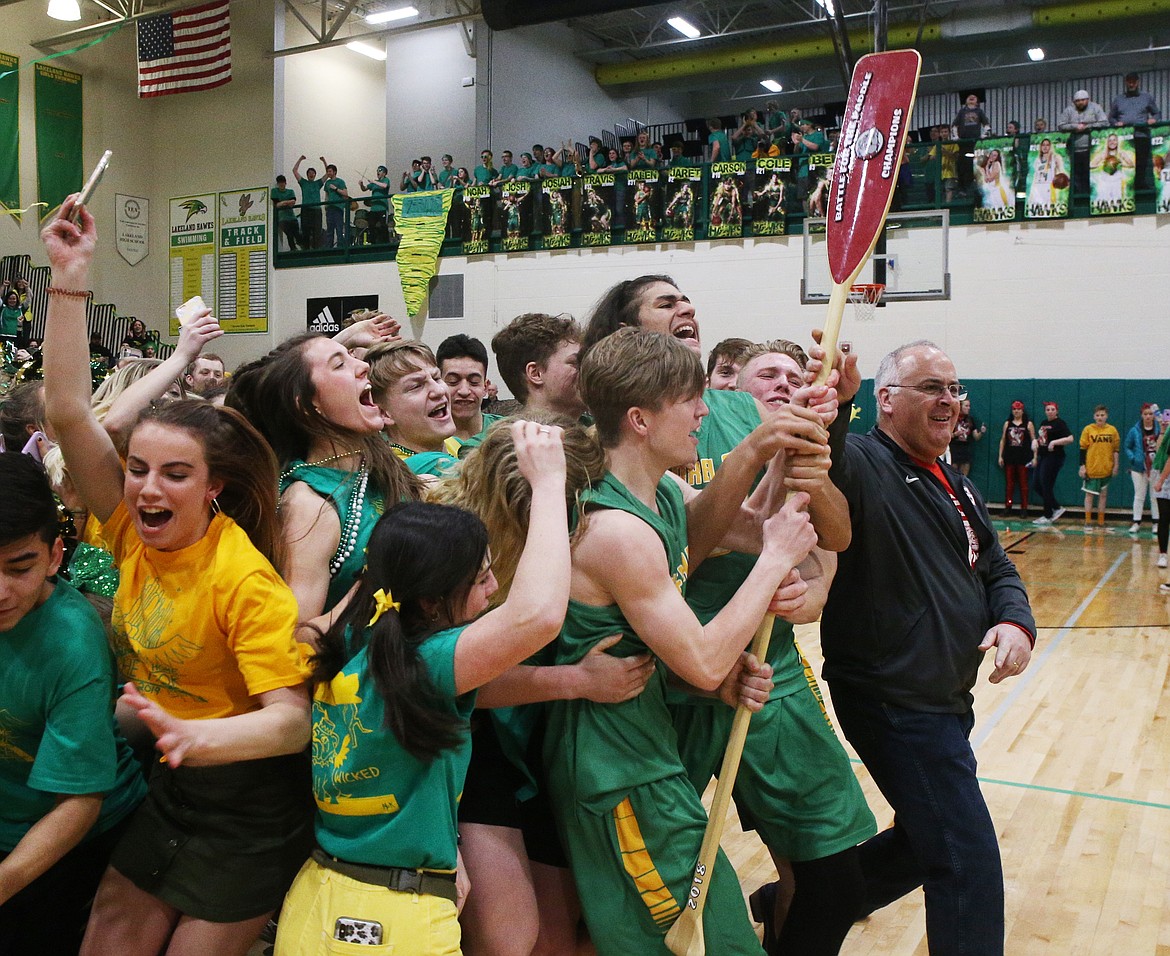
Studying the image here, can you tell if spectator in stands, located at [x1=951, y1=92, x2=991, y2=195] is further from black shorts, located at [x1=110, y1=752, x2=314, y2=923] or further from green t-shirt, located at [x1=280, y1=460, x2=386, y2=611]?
black shorts, located at [x1=110, y1=752, x2=314, y2=923]

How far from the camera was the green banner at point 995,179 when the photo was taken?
1402cm

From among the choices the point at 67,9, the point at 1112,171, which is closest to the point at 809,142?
the point at 1112,171

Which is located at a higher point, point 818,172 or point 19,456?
point 818,172

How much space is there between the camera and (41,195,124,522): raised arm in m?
2.05

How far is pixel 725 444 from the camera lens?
9.84ft

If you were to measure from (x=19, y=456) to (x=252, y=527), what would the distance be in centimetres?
44

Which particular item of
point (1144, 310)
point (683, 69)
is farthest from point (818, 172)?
point (683, 69)

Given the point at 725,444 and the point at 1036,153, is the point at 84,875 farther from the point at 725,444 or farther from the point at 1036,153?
the point at 1036,153

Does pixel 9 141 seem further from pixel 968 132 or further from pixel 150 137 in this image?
pixel 968 132

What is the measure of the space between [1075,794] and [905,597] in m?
2.35

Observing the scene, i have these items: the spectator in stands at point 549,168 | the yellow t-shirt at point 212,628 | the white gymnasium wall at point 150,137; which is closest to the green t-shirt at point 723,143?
the spectator in stands at point 549,168

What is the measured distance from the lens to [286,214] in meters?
19.2

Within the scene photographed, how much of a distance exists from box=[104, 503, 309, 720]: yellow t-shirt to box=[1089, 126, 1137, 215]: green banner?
14304mm

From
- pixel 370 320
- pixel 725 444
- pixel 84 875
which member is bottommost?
pixel 84 875
